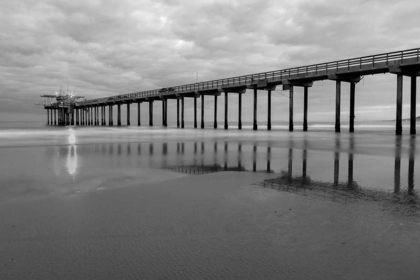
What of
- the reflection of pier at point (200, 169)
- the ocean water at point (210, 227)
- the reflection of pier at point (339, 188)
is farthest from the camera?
the reflection of pier at point (200, 169)

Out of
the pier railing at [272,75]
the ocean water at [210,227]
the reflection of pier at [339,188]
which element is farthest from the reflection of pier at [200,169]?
the pier railing at [272,75]

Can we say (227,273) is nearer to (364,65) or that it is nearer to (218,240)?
(218,240)

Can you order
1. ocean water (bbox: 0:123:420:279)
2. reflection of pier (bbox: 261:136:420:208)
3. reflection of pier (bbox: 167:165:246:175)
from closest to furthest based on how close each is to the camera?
ocean water (bbox: 0:123:420:279)
reflection of pier (bbox: 261:136:420:208)
reflection of pier (bbox: 167:165:246:175)

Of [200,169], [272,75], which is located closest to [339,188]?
[200,169]

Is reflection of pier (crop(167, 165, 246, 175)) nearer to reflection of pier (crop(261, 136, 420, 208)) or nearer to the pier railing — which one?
reflection of pier (crop(261, 136, 420, 208))

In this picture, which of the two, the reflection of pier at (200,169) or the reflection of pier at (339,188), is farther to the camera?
the reflection of pier at (200,169)

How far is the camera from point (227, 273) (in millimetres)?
2471

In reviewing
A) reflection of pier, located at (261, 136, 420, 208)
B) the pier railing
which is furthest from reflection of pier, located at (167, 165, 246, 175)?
the pier railing

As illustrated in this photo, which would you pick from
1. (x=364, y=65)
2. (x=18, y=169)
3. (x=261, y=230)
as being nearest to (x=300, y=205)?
(x=261, y=230)

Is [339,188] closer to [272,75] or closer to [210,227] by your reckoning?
[210,227]

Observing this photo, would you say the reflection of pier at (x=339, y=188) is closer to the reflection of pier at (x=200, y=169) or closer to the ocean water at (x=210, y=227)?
the ocean water at (x=210, y=227)

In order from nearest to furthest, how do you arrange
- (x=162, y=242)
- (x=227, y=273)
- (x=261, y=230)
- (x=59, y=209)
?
(x=227, y=273)
(x=162, y=242)
(x=261, y=230)
(x=59, y=209)

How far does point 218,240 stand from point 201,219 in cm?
71

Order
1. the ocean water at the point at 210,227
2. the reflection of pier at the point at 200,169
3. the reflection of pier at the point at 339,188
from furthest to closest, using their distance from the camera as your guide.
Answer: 1. the reflection of pier at the point at 200,169
2. the reflection of pier at the point at 339,188
3. the ocean water at the point at 210,227
